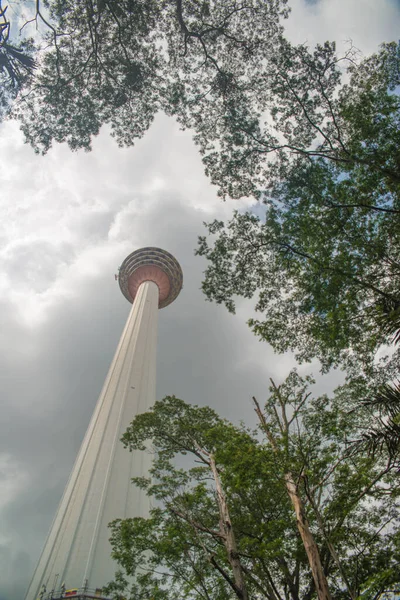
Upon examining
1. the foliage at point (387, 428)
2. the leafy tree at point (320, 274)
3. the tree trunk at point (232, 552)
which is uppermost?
the leafy tree at point (320, 274)

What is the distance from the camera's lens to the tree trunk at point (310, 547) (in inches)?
299

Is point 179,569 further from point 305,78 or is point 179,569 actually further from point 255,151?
point 305,78

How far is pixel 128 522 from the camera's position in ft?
37.7

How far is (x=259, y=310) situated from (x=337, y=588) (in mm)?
9510

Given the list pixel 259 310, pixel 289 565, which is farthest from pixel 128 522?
pixel 259 310

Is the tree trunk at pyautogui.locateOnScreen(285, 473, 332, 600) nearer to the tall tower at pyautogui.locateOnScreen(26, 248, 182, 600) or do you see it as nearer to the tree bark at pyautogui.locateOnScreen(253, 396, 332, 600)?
the tree bark at pyautogui.locateOnScreen(253, 396, 332, 600)

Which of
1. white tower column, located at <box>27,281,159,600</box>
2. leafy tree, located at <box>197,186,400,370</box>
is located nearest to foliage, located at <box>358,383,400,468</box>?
leafy tree, located at <box>197,186,400,370</box>

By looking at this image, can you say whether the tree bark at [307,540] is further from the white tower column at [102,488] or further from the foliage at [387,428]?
the white tower column at [102,488]

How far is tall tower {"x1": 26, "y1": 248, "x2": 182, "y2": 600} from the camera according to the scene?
1780cm

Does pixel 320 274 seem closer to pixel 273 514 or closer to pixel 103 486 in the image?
pixel 273 514

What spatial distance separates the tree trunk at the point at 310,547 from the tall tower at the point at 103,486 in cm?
1355

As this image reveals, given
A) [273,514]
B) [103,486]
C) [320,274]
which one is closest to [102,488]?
[103,486]

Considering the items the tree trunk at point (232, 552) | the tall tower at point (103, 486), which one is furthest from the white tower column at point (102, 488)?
the tree trunk at point (232, 552)

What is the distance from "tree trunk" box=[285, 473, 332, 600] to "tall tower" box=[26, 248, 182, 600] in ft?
44.5
